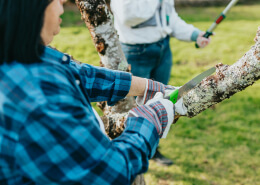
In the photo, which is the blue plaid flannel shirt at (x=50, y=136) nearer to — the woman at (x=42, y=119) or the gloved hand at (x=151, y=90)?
the woman at (x=42, y=119)

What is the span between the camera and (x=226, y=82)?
1354 mm

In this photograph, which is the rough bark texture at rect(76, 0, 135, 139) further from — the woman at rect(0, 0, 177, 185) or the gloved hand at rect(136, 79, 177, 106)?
the woman at rect(0, 0, 177, 185)

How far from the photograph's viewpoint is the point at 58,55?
1.10m

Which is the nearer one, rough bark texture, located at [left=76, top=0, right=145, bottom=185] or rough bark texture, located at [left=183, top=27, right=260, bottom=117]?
rough bark texture, located at [left=183, top=27, right=260, bottom=117]

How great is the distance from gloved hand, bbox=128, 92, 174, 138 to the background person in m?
1.48

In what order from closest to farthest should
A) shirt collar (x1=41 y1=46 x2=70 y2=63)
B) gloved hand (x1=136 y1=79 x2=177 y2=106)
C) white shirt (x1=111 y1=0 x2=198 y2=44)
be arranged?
1. shirt collar (x1=41 y1=46 x2=70 y2=63)
2. gloved hand (x1=136 y1=79 x2=177 y2=106)
3. white shirt (x1=111 y1=0 x2=198 y2=44)

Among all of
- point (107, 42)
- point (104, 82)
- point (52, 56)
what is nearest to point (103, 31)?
point (107, 42)

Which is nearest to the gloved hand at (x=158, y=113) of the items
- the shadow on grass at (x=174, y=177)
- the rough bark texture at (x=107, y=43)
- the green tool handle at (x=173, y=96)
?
the green tool handle at (x=173, y=96)

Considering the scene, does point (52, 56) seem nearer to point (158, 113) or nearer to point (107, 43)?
point (158, 113)

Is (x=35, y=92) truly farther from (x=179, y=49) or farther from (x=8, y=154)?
(x=179, y=49)

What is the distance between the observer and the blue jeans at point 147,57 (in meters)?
2.82

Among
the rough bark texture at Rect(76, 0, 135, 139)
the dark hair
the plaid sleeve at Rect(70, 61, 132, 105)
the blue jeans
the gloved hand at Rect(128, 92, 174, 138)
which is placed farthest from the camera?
the blue jeans

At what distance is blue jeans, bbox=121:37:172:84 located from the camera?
2820 millimetres

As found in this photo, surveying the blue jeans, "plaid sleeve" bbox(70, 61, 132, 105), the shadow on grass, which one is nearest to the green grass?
the shadow on grass
